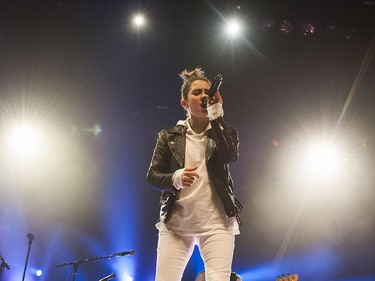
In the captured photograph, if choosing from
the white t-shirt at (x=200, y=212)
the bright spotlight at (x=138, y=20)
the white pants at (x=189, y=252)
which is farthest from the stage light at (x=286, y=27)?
the white pants at (x=189, y=252)

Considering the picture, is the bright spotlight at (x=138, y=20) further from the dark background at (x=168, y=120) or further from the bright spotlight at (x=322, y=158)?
the bright spotlight at (x=322, y=158)

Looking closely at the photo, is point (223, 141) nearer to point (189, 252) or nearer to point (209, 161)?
point (209, 161)

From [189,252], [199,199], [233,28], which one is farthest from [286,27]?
[189,252]

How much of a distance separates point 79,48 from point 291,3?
3783 millimetres

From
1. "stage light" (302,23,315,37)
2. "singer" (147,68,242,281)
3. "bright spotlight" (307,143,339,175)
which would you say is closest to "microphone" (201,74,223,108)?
"singer" (147,68,242,281)

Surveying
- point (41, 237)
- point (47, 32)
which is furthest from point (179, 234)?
point (47, 32)

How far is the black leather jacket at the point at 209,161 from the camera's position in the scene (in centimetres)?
194

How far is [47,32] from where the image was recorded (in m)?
6.30

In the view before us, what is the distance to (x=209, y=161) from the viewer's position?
6.70ft

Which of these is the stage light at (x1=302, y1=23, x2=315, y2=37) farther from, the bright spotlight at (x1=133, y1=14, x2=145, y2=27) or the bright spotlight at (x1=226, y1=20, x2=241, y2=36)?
the bright spotlight at (x1=133, y1=14, x2=145, y2=27)

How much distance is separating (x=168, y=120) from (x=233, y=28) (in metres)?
2.08

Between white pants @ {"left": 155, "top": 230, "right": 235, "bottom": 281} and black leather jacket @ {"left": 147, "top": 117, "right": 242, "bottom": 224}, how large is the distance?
12 cm

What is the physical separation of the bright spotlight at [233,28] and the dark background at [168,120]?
0.13 m

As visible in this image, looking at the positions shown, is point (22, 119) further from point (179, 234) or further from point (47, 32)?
point (179, 234)
